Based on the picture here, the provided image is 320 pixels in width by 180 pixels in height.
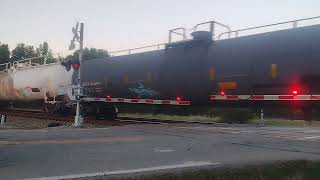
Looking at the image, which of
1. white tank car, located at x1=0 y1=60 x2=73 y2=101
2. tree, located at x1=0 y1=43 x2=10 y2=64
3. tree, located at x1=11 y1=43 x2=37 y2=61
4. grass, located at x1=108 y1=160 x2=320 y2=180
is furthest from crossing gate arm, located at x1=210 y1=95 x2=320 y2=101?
tree, located at x1=11 y1=43 x2=37 y2=61

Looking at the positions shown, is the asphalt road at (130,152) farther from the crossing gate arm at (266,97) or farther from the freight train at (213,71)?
the freight train at (213,71)

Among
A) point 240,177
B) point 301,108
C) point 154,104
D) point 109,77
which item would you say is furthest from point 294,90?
point 109,77

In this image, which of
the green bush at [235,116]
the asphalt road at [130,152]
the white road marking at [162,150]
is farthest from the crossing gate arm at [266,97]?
the white road marking at [162,150]

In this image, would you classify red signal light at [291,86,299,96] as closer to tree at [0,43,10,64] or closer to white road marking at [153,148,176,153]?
white road marking at [153,148,176,153]

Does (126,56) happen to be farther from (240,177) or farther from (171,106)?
(240,177)

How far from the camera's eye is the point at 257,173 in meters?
6.91

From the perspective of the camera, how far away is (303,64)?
36.8 ft

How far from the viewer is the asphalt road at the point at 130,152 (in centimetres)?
719

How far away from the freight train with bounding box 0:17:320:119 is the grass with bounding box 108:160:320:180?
4136 millimetres

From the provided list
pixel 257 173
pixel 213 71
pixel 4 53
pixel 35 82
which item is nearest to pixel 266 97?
pixel 213 71

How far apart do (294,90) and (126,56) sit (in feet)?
30.2

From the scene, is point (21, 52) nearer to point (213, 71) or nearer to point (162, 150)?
point (213, 71)

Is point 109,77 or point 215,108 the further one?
point 109,77

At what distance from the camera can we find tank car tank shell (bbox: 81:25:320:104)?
37.2ft
